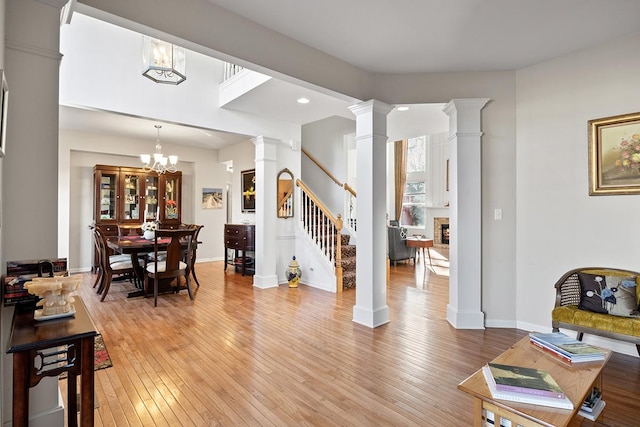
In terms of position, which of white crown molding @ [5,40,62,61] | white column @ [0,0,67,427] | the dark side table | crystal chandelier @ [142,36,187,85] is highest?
crystal chandelier @ [142,36,187,85]

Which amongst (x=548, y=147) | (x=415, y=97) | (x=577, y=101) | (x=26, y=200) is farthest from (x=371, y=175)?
(x=26, y=200)

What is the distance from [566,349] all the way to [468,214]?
1803mm

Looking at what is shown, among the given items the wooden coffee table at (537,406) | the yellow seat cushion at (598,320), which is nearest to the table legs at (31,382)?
the wooden coffee table at (537,406)

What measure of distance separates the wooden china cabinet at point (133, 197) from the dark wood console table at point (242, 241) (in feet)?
5.79

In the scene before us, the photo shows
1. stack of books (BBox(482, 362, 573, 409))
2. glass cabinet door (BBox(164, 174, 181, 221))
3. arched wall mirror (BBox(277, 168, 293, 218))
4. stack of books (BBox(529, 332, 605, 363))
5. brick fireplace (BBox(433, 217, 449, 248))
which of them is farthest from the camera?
brick fireplace (BBox(433, 217, 449, 248))

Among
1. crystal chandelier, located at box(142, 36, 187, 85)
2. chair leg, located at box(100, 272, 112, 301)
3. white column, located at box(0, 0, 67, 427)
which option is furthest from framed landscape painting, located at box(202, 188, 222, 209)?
white column, located at box(0, 0, 67, 427)

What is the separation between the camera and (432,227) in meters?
10.4

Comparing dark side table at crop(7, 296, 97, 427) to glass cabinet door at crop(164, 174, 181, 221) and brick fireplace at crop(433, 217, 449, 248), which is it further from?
brick fireplace at crop(433, 217, 449, 248)

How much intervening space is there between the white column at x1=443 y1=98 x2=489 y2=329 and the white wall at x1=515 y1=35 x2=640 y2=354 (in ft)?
1.39

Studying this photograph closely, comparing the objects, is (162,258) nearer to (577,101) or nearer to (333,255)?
(333,255)

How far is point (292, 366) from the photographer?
2549 mm

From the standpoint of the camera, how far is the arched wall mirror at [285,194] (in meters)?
5.55

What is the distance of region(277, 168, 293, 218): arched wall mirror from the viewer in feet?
18.2

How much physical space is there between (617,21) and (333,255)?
397 centimetres
